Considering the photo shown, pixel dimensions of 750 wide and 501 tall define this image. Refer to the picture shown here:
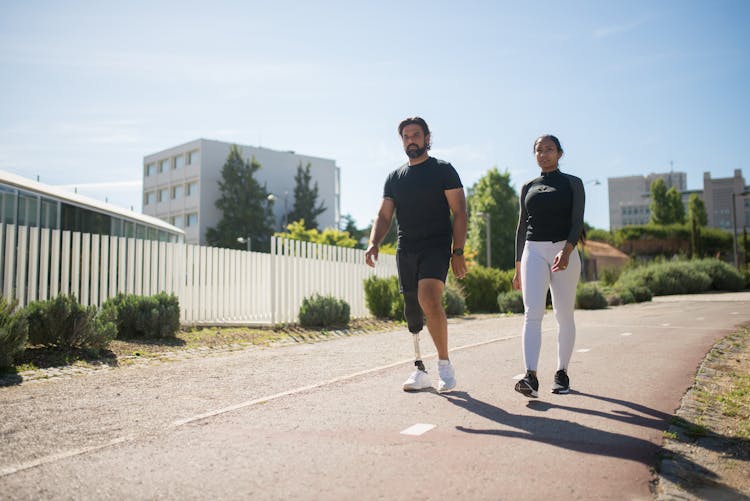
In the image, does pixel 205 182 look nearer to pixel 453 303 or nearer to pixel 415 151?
pixel 453 303

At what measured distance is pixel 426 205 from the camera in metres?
5.00

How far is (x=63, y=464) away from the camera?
3158 mm

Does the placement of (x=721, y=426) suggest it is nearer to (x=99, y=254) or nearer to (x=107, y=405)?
(x=107, y=405)

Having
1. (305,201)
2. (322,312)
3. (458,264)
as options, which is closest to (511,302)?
(322,312)

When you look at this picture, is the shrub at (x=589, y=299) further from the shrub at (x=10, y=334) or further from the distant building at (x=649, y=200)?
the distant building at (x=649, y=200)

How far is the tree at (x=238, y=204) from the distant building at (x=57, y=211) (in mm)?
37513

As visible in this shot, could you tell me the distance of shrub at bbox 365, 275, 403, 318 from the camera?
15.6 meters

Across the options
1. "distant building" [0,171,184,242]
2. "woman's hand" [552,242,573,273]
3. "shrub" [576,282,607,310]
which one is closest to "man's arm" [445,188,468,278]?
"woman's hand" [552,242,573,273]

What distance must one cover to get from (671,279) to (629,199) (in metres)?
141

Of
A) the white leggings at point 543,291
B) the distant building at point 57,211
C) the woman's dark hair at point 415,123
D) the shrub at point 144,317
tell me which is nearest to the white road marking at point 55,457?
the white leggings at point 543,291

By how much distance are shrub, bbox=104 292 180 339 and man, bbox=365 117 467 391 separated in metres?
5.93

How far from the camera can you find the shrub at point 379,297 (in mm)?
15633

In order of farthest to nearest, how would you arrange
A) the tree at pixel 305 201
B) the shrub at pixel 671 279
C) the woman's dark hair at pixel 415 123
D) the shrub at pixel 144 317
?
1. the tree at pixel 305 201
2. the shrub at pixel 671 279
3. the shrub at pixel 144 317
4. the woman's dark hair at pixel 415 123

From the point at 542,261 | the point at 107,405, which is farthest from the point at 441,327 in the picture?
the point at 107,405
